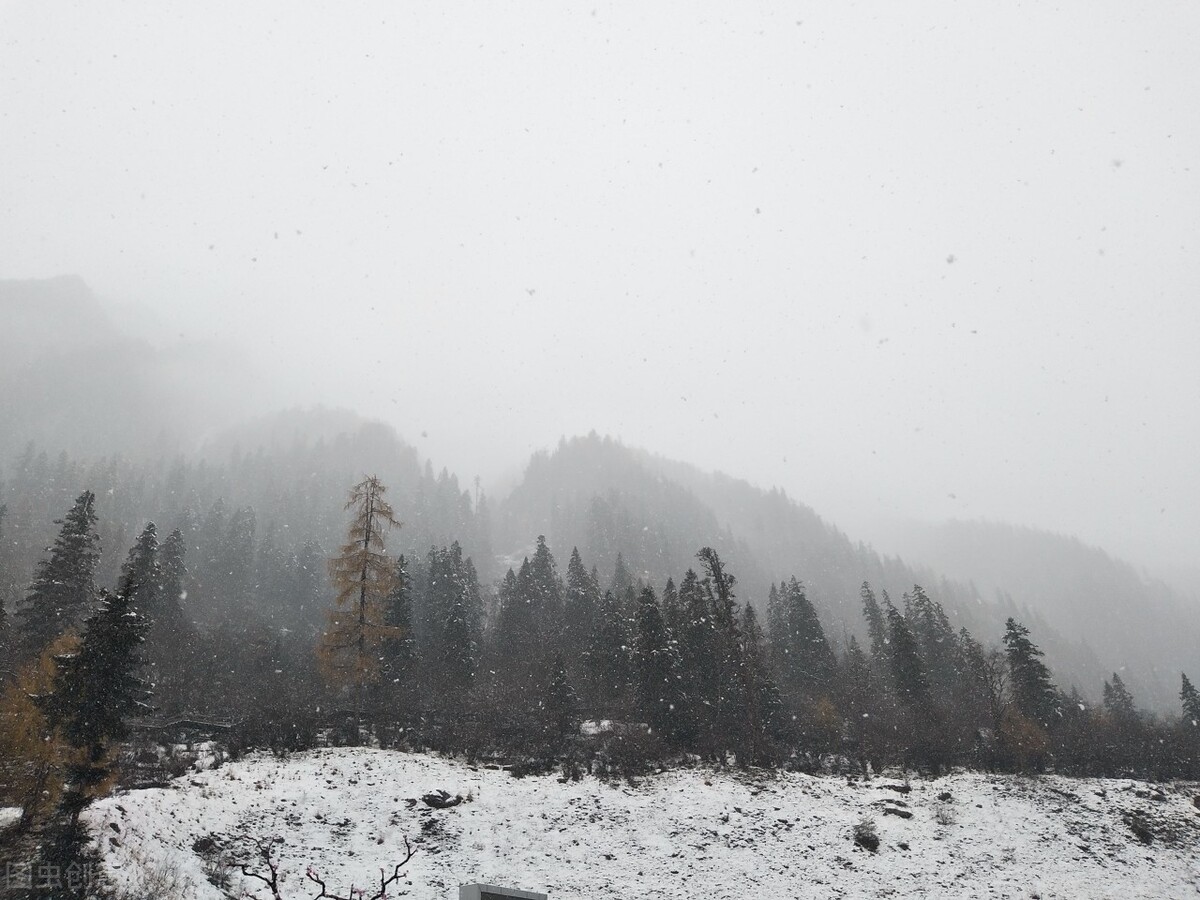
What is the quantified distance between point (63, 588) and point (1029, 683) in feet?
207

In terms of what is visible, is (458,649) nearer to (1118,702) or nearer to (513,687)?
(513,687)

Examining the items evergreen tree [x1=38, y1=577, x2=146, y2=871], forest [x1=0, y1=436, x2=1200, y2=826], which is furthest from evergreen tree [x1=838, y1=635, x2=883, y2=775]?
evergreen tree [x1=38, y1=577, x2=146, y2=871]

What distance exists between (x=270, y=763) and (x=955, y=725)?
41719 mm

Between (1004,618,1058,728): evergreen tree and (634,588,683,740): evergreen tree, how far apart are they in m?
25.8

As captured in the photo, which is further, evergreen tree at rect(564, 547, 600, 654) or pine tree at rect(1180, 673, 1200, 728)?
evergreen tree at rect(564, 547, 600, 654)

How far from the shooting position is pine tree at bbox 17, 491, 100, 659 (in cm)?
3284

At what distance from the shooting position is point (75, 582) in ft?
113

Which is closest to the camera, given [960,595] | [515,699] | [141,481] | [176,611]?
[515,699]

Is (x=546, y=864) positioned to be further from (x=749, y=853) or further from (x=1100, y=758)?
(x=1100, y=758)

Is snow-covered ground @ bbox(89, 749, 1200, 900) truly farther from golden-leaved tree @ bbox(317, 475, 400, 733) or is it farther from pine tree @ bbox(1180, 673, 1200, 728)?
pine tree @ bbox(1180, 673, 1200, 728)

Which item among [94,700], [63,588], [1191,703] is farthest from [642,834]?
[1191,703]

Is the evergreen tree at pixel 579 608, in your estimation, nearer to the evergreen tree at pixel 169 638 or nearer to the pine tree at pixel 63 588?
the evergreen tree at pixel 169 638

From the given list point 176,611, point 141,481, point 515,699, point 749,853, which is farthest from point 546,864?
point 141,481

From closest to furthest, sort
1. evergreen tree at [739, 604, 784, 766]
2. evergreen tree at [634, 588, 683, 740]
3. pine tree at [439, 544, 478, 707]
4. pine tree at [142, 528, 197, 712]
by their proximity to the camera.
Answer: evergreen tree at [739, 604, 784, 766]
evergreen tree at [634, 588, 683, 740]
pine tree at [142, 528, 197, 712]
pine tree at [439, 544, 478, 707]
